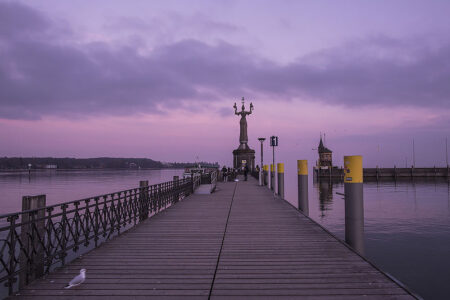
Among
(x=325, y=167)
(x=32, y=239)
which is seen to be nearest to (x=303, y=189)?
(x=32, y=239)

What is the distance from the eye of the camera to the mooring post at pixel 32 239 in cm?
506

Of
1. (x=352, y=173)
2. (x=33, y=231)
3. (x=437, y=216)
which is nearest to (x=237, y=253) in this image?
(x=352, y=173)

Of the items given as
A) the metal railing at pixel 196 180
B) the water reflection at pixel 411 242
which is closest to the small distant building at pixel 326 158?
the water reflection at pixel 411 242

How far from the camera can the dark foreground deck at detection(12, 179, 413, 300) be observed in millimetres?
4559

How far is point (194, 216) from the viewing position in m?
11.4

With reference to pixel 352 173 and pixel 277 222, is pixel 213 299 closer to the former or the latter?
pixel 352 173

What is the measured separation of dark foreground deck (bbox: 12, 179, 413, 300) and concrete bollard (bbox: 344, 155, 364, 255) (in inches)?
15.5

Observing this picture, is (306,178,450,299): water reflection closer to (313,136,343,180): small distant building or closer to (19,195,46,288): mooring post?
(19,195,46,288): mooring post

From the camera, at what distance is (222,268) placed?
5.61 m

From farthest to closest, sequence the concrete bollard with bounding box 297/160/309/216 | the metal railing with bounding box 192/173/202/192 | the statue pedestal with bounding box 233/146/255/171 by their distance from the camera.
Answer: the statue pedestal with bounding box 233/146/255/171 → the metal railing with bounding box 192/173/202/192 → the concrete bollard with bounding box 297/160/309/216

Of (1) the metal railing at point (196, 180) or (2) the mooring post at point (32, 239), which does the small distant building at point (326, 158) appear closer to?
(1) the metal railing at point (196, 180)

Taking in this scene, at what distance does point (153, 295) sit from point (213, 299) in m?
0.81

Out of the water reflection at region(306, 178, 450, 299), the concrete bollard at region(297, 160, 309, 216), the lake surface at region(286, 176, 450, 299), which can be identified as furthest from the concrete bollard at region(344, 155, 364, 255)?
the concrete bollard at region(297, 160, 309, 216)

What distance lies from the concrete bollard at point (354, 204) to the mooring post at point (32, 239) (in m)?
5.99
